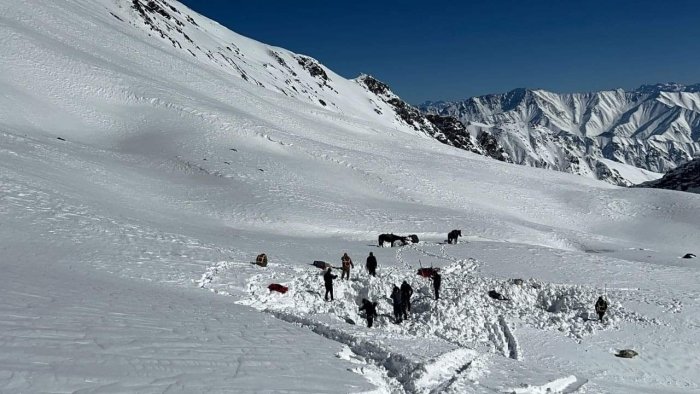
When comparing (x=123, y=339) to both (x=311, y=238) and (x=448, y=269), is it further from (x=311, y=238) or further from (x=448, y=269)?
(x=311, y=238)

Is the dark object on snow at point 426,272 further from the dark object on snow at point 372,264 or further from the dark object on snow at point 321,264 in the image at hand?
the dark object on snow at point 321,264

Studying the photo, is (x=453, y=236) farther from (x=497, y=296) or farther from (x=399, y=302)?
(x=399, y=302)

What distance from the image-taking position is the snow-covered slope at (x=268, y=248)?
11422mm

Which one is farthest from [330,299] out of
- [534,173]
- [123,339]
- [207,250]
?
[534,173]

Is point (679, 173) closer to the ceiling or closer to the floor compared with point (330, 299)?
closer to the ceiling

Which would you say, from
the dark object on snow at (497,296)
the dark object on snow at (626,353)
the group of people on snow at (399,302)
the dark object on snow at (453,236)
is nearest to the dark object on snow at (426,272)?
the group of people on snow at (399,302)

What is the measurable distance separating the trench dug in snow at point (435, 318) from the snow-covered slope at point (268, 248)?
0.29 feet

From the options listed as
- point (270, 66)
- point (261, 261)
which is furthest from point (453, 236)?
point (270, 66)

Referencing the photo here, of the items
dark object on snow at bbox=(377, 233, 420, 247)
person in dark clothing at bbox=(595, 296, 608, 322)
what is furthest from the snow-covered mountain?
person in dark clothing at bbox=(595, 296, 608, 322)

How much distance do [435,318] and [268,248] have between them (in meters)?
9.69

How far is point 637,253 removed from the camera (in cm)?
3703

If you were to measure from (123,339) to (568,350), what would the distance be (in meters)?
14.9

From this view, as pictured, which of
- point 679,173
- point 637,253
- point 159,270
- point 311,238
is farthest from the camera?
point 679,173

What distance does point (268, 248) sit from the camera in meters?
26.4
